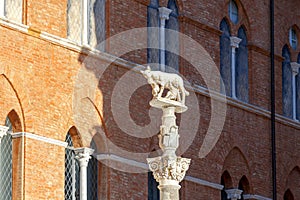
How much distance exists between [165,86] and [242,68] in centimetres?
1014

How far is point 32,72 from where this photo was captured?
21.9m

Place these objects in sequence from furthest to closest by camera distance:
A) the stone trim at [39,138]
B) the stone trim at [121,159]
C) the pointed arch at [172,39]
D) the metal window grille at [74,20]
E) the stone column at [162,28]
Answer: the pointed arch at [172,39] → the stone column at [162,28] → the stone trim at [121,159] → the metal window grille at [74,20] → the stone trim at [39,138]

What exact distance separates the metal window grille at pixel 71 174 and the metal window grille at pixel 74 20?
172 centimetres

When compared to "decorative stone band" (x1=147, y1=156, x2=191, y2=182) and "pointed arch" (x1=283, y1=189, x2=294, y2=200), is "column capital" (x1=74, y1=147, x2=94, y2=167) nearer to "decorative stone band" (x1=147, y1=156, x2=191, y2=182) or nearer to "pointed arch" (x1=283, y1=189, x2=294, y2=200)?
"decorative stone band" (x1=147, y1=156, x2=191, y2=182)

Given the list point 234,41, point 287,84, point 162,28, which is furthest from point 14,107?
point 287,84

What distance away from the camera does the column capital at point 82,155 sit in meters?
22.8

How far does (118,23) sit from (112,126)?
6.25 ft

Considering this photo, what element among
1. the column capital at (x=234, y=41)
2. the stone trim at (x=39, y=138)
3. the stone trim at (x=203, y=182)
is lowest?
the stone trim at (x=203, y=182)

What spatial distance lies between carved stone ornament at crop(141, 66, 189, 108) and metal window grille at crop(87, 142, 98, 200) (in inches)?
211

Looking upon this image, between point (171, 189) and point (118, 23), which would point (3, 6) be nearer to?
point (118, 23)

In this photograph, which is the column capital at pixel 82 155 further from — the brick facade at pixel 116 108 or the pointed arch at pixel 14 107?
the pointed arch at pixel 14 107

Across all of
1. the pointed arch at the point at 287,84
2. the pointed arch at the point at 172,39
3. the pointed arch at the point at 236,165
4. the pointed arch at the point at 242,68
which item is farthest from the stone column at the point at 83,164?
the pointed arch at the point at 287,84

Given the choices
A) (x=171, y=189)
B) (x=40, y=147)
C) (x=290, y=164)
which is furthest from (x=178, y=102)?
(x=290, y=164)

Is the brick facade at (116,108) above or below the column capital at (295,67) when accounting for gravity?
below
